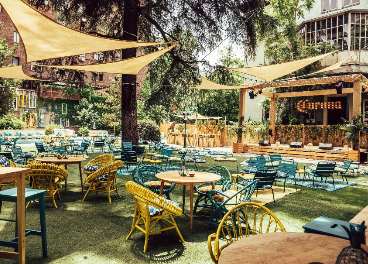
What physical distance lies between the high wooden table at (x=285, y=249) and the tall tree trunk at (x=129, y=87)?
933cm

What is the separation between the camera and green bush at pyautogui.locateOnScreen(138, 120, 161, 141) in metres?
20.3

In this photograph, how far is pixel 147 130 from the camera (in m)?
20.5

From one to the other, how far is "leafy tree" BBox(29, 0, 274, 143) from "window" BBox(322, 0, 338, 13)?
9860 millimetres

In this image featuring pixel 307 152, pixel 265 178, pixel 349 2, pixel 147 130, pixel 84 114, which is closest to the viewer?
pixel 265 178

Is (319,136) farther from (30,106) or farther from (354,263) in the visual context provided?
(30,106)

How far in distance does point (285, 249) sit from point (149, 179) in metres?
3.94

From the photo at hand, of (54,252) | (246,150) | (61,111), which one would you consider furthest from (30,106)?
(54,252)

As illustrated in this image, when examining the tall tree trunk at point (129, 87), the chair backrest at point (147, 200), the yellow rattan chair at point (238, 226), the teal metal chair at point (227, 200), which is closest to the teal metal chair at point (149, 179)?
the teal metal chair at point (227, 200)

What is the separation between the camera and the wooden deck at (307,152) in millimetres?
12773

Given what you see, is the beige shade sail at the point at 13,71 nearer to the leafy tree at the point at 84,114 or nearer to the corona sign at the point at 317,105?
the corona sign at the point at 317,105

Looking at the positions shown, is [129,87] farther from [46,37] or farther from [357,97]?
[357,97]

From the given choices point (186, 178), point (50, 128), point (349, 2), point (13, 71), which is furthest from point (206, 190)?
point (50, 128)

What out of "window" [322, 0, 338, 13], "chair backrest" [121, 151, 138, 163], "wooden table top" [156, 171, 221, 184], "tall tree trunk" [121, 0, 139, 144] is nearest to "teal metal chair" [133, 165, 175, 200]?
"wooden table top" [156, 171, 221, 184]

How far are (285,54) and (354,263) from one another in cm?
1951
